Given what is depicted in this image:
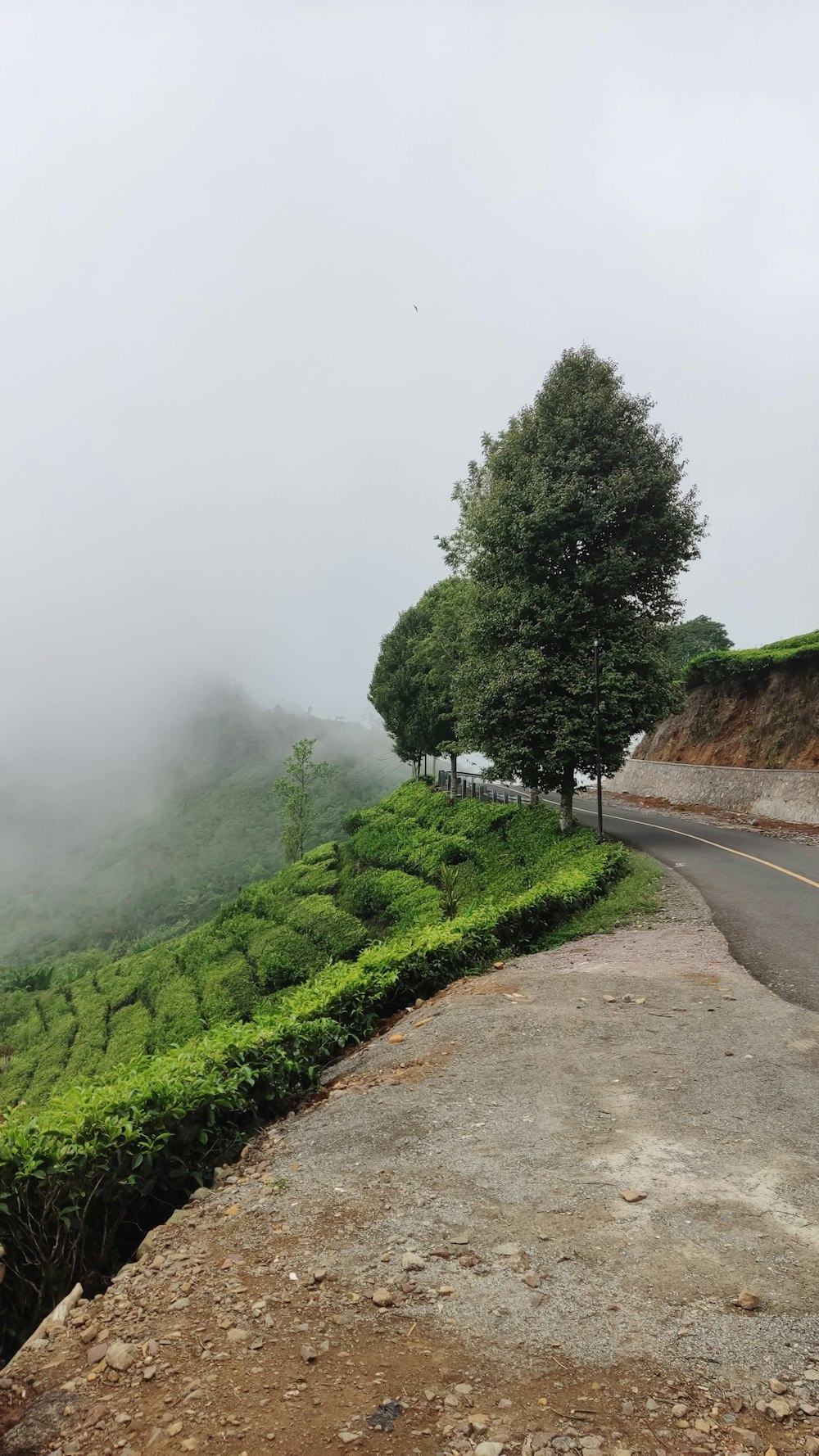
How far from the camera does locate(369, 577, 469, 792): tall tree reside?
2988 cm

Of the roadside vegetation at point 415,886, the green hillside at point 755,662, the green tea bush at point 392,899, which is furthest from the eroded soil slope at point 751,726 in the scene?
the green tea bush at point 392,899

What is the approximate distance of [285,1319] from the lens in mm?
3424

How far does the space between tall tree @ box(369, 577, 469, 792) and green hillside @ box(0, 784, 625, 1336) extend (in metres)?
2.81

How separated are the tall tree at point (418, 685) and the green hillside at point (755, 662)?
11.9m

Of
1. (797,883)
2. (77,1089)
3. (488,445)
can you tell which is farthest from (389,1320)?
(488,445)

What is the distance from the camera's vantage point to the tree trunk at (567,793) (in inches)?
833

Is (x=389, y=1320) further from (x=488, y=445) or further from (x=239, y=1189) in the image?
(x=488, y=445)

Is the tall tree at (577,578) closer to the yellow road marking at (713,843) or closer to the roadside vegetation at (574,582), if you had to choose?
the roadside vegetation at (574,582)

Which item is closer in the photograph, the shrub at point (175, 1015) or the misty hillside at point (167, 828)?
the shrub at point (175, 1015)

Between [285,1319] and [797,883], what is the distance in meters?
14.4

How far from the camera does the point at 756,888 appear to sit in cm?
1471

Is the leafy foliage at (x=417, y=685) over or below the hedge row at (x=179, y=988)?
over

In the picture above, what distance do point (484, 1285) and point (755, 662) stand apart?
32.9 meters

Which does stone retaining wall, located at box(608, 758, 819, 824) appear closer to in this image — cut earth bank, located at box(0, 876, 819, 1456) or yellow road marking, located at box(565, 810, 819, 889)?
yellow road marking, located at box(565, 810, 819, 889)
